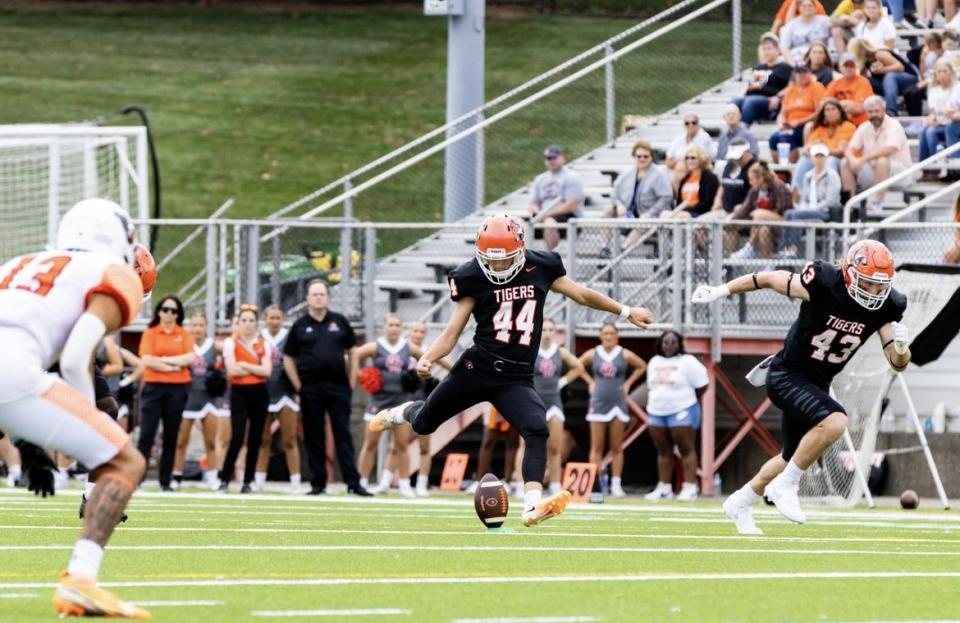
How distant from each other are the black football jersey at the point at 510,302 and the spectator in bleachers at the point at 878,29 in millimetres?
11014

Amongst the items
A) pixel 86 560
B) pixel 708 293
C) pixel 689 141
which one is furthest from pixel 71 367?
pixel 689 141

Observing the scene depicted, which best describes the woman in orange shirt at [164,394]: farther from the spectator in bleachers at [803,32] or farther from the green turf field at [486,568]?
the spectator in bleachers at [803,32]

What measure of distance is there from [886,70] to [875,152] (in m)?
1.96

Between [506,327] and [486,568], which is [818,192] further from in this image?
[486,568]

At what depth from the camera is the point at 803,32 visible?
76.2 feet

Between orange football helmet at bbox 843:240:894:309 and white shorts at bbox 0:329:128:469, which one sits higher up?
orange football helmet at bbox 843:240:894:309

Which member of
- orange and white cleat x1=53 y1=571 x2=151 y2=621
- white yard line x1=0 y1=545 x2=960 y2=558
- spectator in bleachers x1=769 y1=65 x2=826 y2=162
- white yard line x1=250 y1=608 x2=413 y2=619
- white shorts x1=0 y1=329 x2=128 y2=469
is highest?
spectator in bleachers x1=769 y1=65 x2=826 y2=162

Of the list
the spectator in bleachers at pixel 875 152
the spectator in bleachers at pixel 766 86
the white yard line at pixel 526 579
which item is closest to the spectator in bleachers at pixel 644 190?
the spectator in bleachers at pixel 875 152

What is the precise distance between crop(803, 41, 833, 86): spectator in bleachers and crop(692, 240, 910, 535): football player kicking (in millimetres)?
9621

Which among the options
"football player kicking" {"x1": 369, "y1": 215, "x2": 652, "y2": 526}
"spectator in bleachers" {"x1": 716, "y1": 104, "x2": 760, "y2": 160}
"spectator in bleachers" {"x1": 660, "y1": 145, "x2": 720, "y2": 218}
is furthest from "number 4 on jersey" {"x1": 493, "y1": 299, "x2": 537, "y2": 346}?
"spectator in bleachers" {"x1": 716, "y1": 104, "x2": 760, "y2": 160}

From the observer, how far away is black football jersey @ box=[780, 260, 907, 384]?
12469mm

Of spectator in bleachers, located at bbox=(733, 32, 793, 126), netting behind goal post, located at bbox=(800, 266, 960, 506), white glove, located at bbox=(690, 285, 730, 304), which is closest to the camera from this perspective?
white glove, located at bbox=(690, 285, 730, 304)

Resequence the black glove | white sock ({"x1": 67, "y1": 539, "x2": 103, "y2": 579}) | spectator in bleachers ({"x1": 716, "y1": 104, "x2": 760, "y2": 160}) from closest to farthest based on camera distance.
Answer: white sock ({"x1": 67, "y1": 539, "x2": 103, "y2": 579}) → the black glove → spectator in bleachers ({"x1": 716, "y1": 104, "x2": 760, "y2": 160})

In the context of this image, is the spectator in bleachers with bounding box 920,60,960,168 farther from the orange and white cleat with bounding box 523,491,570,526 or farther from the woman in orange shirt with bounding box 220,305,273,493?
the orange and white cleat with bounding box 523,491,570,526
